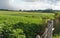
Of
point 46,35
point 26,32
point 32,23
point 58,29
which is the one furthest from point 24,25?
point 58,29

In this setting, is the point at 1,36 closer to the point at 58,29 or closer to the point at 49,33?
the point at 49,33

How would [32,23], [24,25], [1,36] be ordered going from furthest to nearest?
1. [32,23]
2. [24,25]
3. [1,36]

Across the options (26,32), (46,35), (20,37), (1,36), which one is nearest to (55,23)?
(26,32)

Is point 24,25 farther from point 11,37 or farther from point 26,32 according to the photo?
point 11,37

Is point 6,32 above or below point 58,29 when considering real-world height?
above

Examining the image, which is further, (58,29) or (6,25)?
(58,29)

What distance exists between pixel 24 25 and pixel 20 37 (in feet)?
6.07

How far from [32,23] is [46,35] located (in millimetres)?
5538

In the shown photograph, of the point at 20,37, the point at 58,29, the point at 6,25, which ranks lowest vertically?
the point at 58,29

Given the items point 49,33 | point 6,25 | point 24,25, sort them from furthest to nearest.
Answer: point 24,25 < point 6,25 < point 49,33

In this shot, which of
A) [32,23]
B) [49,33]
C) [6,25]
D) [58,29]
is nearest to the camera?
[49,33]

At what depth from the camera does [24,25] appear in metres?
11.5

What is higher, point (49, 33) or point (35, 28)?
point (49, 33)

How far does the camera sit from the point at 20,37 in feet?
31.8
